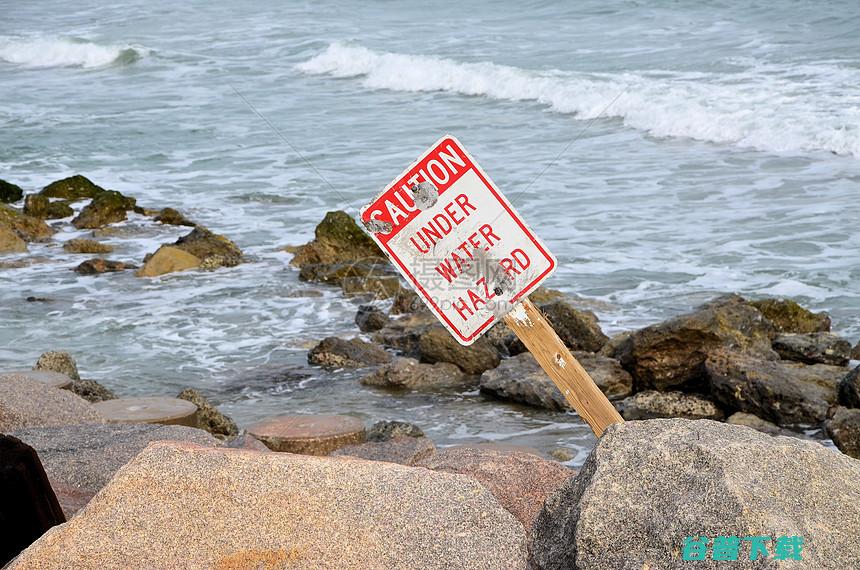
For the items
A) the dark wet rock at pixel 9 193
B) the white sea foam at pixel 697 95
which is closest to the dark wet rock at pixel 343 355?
the dark wet rock at pixel 9 193

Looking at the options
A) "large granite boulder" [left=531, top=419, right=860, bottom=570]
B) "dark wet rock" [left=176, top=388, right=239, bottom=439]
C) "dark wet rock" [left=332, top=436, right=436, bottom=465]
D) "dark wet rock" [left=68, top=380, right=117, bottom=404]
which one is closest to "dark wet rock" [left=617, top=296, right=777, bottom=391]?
"dark wet rock" [left=332, top=436, right=436, bottom=465]

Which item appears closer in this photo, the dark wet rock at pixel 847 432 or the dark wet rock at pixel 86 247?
the dark wet rock at pixel 847 432

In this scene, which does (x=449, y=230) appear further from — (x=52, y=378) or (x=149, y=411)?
(x=52, y=378)

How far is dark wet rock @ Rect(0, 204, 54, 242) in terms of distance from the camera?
13086 mm

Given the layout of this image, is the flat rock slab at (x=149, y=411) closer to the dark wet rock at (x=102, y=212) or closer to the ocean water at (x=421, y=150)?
the ocean water at (x=421, y=150)

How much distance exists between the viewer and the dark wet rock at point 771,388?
7133mm

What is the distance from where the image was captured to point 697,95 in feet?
62.3

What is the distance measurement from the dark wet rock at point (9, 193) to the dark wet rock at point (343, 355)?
7726 millimetres

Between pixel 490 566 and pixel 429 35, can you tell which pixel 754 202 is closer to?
pixel 490 566

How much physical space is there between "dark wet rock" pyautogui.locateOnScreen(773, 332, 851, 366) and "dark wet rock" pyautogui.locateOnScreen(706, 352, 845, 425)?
341 mm

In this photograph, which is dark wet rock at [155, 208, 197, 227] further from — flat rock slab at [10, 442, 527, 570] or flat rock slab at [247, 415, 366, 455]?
flat rock slab at [10, 442, 527, 570]

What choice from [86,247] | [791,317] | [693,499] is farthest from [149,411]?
[86,247]

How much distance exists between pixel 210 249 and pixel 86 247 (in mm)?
1615

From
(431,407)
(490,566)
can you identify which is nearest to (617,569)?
(490,566)
